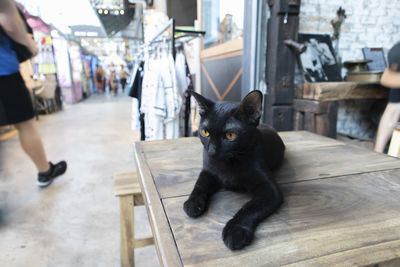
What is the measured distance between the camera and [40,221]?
159 centimetres

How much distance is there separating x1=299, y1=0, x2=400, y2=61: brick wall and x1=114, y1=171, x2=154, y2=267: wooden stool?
1979mm

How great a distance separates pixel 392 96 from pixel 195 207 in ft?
6.16

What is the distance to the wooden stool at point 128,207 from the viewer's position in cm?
105

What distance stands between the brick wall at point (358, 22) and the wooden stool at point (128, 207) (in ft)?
6.49

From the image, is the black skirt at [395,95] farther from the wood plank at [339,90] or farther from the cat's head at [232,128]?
the cat's head at [232,128]

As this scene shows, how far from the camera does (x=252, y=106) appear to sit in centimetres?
60

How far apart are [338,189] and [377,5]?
8.23 feet

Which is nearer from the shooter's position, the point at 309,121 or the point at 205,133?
the point at 205,133

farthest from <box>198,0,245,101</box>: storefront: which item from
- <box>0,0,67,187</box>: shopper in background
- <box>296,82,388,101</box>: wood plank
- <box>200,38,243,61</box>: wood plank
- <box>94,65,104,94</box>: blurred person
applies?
<box>94,65,104,94</box>: blurred person

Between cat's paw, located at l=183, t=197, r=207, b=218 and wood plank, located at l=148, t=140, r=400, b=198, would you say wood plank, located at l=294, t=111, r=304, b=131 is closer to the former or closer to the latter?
wood plank, located at l=148, t=140, r=400, b=198

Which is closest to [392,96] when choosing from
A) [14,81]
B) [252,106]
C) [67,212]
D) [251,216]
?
[252,106]

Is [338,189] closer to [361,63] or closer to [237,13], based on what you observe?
→ [361,63]

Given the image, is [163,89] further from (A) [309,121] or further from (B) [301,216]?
(B) [301,216]

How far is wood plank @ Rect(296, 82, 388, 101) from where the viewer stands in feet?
5.94
